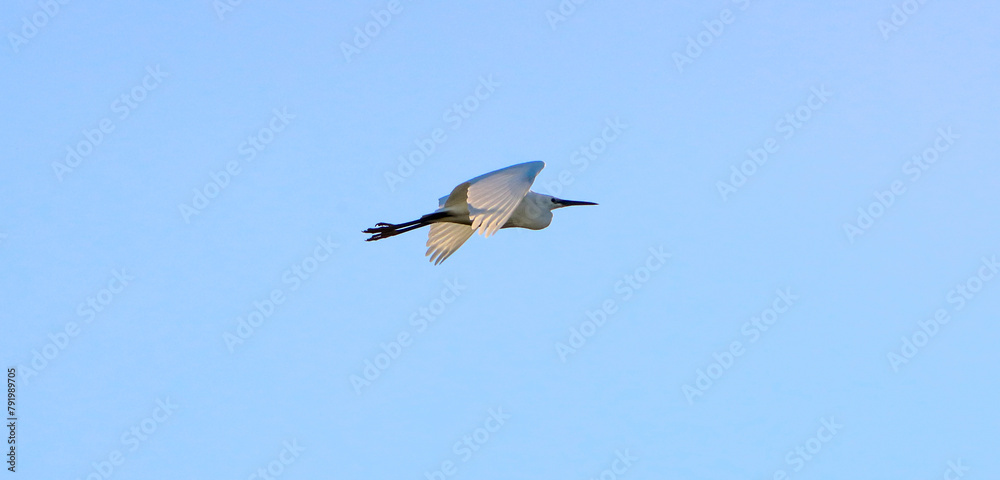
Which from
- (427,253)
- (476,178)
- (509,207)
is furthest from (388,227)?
(509,207)

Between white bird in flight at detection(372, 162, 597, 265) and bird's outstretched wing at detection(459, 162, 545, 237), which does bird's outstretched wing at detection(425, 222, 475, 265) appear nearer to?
white bird in flight at detection(372, 162, 597, 265)

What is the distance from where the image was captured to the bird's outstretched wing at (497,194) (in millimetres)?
11500

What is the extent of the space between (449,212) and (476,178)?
1118mm

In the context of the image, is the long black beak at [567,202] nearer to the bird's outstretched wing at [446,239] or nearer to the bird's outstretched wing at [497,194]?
the bird's outstretched wing at [446,239]

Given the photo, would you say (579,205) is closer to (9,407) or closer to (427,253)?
(427,253)

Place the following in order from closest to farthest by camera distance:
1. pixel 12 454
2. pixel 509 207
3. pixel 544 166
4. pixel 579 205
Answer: pixel 509 207, pixel 544 166, pixel 12 454, pixel 579 205

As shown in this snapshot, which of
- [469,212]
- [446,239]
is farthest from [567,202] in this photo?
[469,212]

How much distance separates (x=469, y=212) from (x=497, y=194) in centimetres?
57

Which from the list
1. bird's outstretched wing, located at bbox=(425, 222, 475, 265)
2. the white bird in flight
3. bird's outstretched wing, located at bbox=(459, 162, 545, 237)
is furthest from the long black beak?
bird's outstretched wing, located at bbox=(459, 162, 545, 237)

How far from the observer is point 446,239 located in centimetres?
1469

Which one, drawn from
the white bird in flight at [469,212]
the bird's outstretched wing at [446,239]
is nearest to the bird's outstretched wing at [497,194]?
the white bird in flight at [469,212]

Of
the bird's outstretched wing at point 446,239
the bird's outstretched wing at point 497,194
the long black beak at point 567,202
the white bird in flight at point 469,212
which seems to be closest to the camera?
the bird's outstretched wing at point 497,194

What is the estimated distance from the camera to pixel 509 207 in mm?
11766

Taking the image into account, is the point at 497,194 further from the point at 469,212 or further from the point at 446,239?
the point at 446,239
